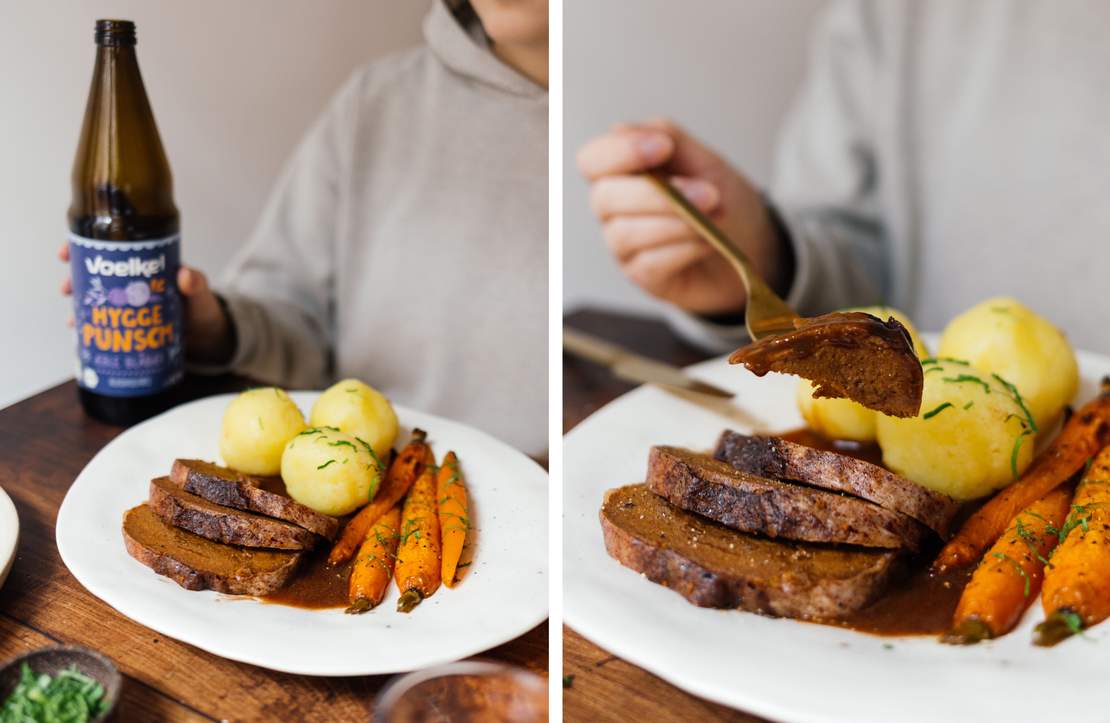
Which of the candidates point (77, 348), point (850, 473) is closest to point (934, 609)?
point (850, 473)

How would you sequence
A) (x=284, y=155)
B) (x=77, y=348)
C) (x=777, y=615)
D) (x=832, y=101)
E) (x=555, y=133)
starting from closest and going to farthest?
1. (x=555, y=133)
2. (x=777, y=615)
3. (x=77, y=348)
4. (x=284, y=155)
5. (x=832, y=101)

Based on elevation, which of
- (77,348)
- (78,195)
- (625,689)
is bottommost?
(625,689)

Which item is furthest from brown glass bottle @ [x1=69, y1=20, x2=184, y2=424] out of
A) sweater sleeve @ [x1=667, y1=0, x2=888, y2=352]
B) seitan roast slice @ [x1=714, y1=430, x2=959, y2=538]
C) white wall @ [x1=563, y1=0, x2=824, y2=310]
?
sweater sleeve @ [x1=667, y1=0, x2=888, y2=352]

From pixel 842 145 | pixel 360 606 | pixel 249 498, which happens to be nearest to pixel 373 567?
pixel 360 606

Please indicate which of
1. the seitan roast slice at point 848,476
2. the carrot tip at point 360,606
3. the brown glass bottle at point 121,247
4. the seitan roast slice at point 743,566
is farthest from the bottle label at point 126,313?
the seitan roast slice at point 848,476

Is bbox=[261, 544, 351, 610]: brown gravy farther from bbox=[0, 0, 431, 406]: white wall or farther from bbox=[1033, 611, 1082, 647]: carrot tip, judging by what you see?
bbox=[1033, 611, 1082, 647]: carrot tip

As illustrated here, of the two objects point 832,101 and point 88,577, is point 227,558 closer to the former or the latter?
point 88,577
